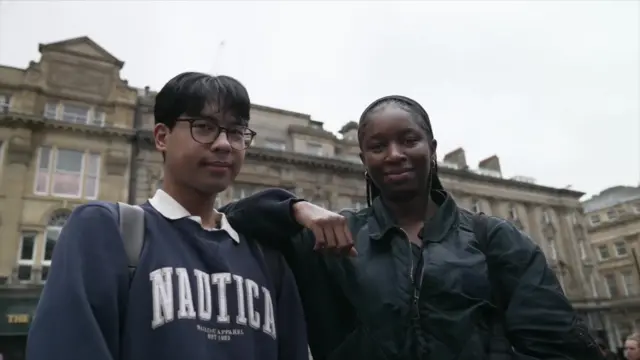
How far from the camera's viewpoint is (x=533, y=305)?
181 centimetres

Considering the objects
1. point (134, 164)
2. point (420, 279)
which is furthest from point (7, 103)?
point (420, 279)

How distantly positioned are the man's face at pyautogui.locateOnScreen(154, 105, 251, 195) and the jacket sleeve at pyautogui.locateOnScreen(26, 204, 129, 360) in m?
0.39

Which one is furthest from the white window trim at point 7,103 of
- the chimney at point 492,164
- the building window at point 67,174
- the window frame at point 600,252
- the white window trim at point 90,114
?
the window frame at point 600,252

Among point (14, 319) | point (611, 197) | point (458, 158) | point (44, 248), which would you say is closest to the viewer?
point (14, 319)

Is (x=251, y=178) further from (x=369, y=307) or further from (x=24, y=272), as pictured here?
(x=369, y=307)

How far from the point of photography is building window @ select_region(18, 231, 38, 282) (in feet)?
49.2

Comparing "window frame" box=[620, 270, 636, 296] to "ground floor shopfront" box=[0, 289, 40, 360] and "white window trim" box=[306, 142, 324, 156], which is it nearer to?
"white window trim" box=[306, 142, 324, 156]

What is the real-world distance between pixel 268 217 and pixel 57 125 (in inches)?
696

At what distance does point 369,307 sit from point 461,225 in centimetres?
61

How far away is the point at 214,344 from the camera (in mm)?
1663

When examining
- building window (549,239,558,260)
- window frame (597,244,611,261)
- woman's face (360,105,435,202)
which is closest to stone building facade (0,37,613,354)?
building window (549,239,558,260)

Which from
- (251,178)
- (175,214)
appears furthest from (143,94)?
(175,214)

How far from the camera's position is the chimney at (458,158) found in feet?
90.2

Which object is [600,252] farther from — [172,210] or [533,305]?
[172,210]
